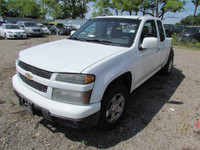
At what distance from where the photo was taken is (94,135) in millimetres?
2611

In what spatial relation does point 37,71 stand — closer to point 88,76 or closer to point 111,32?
point 88,76

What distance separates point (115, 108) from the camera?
264cm

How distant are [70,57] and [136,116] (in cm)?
177

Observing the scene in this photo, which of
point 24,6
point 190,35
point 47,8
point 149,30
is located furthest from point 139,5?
point 24,6

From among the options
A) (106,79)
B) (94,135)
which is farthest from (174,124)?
(106,79)

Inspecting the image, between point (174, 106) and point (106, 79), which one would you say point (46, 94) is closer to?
point (106, 79)

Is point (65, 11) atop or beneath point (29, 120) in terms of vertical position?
atop

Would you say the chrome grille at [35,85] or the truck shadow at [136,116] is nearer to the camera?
the chrome grille at [35,85]

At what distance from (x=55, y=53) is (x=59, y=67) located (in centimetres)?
56

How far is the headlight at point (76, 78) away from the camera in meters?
1.97

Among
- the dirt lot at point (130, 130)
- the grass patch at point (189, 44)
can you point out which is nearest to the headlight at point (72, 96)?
the dirt lot at point (130, 130)

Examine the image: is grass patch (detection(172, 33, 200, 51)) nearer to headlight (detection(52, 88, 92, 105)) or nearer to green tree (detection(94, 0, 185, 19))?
green tree (detection(94, 0, 185, 19))

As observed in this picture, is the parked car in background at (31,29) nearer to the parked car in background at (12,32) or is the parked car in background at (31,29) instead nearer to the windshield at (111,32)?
the parked car in background at (12,32)

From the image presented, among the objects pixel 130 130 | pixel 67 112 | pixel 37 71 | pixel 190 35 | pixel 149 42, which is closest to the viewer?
pixel 67 112
